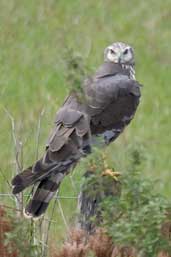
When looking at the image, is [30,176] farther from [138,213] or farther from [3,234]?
[138,213]

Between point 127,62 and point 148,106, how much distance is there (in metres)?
3.56

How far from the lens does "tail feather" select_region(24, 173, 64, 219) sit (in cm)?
645

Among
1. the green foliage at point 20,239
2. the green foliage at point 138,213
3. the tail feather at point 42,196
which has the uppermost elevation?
the green foliage at point 138,213

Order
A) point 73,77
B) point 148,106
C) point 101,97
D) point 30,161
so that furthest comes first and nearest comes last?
point 148,106 < point 30,161 < point 101,97 < point 73,77

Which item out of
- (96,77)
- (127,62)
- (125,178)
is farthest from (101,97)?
(125,178)

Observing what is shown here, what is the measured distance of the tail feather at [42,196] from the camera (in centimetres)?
645

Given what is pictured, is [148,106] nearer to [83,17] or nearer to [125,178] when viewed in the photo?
[83,17]

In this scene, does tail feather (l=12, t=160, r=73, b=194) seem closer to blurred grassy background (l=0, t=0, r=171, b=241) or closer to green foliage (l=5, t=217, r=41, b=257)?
green foliage (l=5, t=217, r=41, b=257)

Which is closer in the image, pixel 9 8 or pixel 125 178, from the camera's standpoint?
pixel 125 178

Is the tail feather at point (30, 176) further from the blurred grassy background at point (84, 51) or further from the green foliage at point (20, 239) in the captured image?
the blurred grassy background at point (84, 51)

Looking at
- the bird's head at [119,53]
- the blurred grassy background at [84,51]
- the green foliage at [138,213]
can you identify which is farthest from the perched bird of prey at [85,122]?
the blurred grassy background at [84,51]

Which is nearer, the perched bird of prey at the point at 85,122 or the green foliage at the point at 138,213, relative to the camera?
the green foliage at the point at 138,213

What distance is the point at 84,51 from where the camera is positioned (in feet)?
44.7

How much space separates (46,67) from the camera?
1350 cm
